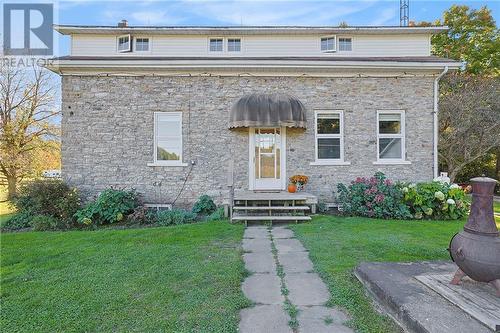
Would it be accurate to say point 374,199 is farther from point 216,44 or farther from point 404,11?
point 404,11

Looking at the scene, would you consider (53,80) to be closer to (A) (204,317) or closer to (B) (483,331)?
(A) (204,317)

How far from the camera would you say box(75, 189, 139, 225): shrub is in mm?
9078

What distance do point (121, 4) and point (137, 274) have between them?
11637 millimetres

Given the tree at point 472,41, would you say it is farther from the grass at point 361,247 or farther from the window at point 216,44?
the grass at point 361,247

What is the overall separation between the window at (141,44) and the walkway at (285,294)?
9.62 metres

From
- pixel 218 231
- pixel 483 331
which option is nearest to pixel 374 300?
pixel 483 331

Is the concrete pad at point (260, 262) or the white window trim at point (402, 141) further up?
the white window trim at point (402, 141)

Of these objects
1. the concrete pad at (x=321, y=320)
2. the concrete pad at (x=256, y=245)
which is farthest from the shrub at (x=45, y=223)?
the concrete pad at (x=321, y=320)

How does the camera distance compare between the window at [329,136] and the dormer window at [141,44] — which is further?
the dormer window at [141,44]

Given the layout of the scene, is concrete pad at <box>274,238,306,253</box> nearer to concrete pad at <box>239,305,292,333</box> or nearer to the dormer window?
concrete pad at <box>239,305,292,333</box>

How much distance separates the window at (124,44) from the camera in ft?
37.9

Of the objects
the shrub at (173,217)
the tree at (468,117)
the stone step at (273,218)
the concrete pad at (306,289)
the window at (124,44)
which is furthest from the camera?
the tree at (468,117)

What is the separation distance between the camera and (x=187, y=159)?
10.3m

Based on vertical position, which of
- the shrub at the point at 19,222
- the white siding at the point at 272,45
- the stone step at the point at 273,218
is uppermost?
the white siding at the point at 272,45
